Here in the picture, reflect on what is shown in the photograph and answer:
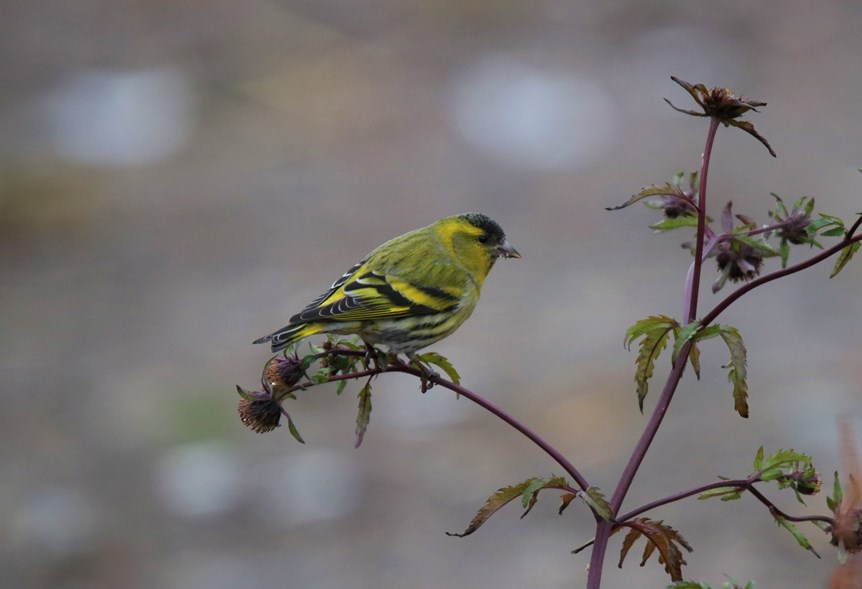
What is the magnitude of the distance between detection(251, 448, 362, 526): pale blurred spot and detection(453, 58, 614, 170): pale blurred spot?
425 centimetres

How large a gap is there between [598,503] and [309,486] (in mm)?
5326

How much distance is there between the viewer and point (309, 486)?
7.03 meters

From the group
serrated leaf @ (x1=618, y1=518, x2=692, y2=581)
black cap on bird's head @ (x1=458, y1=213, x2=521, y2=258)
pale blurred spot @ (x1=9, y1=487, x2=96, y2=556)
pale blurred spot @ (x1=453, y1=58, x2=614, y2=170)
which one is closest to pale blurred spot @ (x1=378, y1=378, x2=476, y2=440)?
pale blurred spot @ (x1=9, y1=487, x2=96, y2=556)

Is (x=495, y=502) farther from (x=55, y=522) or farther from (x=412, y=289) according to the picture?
(x=55, y=522)

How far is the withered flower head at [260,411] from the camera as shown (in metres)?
2.32

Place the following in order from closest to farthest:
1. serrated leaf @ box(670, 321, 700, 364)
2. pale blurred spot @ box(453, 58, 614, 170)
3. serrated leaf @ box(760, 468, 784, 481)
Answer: serrated leaf @ box(670, 321, 700, 364), serrated leaf @ box(760, 468, 784, 481), pale blurred spot @ box(453, 58, 614, 170)

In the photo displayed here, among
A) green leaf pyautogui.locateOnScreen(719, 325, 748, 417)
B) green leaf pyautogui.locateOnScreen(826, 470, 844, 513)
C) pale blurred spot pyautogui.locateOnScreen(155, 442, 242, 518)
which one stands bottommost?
pale blurred spot pyautogui.locateOnScreen(155, 442, 242, 518)

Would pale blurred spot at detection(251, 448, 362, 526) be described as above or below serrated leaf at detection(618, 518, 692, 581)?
below

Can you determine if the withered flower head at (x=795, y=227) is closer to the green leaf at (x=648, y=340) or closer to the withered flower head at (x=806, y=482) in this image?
the green leaf at (x=648, y=340)

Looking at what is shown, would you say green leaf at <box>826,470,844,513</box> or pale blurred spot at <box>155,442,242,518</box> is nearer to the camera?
green leaf at <box>826,470,844,513</box>

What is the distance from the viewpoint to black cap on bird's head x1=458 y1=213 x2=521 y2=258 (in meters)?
3.76

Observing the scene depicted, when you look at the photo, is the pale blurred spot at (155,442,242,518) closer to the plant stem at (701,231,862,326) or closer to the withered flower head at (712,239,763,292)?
the withered flower head at (712,239,763,292)

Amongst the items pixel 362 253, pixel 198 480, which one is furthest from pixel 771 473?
pixel 362 253

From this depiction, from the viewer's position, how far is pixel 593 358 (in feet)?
26.7
